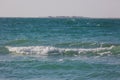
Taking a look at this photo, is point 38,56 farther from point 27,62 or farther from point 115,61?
point 115,61

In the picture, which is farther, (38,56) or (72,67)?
(38,56)

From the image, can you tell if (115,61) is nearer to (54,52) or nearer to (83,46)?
(54,52)

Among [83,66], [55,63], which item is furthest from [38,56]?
[83,66]

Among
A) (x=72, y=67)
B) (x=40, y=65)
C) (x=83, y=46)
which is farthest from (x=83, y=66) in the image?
(x=83, y=46)

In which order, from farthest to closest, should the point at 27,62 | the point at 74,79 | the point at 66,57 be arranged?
the point at 66,57 → the point at 27,62 → the point at 74,79

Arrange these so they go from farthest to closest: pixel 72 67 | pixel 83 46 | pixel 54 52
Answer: pixel 83 46 < pixel 54 52 < pixel 72 67

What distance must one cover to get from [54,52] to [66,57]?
181 centimetres

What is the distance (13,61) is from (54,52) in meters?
3.63

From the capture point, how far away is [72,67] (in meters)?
16.2

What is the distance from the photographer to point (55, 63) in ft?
55.9

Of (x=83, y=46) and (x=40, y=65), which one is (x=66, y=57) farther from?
(x=83, y=46)

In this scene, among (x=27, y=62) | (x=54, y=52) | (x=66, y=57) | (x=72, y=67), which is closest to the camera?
(x=72, y=67)

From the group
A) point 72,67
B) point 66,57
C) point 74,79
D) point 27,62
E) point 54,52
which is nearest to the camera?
point 74,79

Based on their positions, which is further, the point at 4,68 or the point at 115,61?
the point at 115,61
